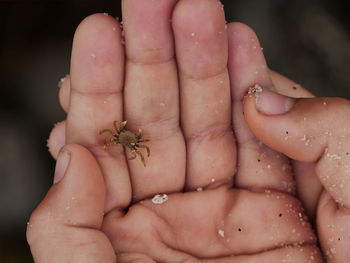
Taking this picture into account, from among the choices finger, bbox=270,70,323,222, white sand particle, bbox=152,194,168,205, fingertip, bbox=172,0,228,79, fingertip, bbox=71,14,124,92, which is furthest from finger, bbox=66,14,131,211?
finger, bbox=270,70,323,222

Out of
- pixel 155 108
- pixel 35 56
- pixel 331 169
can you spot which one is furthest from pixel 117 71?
pixel 35 56

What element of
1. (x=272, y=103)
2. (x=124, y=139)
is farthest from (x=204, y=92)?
(x=124, y=139)

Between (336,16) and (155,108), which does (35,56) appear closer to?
(155,108)

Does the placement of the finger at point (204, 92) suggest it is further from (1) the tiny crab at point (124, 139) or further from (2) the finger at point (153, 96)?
(1) the tiny crab at point (124, 139)

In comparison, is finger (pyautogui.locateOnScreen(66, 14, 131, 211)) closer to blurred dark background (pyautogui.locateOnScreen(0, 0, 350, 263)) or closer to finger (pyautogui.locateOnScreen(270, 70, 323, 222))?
finger (pyautogui.locateOnScreen(270, 70, 323, 222))

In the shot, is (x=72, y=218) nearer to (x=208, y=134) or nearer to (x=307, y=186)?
(x=208, y=134)

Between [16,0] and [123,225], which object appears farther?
[16,0]
